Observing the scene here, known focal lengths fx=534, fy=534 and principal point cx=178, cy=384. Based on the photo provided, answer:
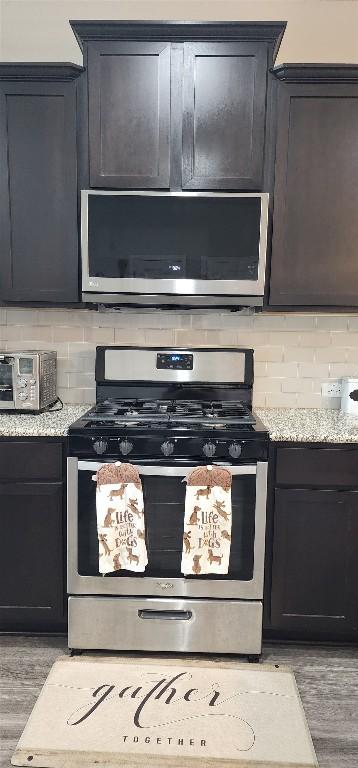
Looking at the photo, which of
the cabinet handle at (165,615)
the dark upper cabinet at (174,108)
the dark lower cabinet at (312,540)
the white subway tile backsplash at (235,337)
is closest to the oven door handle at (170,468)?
the dark lower cabinet at (312,540)

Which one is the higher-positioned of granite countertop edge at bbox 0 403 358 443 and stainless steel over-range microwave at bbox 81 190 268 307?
stainless steel over-range microwave at bbox 81 190 268 307

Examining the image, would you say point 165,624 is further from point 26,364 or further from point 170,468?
point 26,364

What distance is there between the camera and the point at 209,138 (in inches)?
97.1

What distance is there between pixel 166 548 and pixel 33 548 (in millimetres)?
611

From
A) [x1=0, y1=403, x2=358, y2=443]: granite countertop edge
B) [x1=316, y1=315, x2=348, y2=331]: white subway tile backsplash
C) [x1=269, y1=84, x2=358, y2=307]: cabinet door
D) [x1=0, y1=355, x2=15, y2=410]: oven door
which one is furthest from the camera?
[x1=316, y1=315, x2=348, y2=331]: white subway tile backsplash

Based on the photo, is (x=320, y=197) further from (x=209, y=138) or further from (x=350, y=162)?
(x=209, y=138)

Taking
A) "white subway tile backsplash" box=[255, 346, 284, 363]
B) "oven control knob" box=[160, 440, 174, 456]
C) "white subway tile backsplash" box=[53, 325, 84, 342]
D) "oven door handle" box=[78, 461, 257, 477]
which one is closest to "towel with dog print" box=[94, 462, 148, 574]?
"oven door handle" box=[78, 461, 257, 477]

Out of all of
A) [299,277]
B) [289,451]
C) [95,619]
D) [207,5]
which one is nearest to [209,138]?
[299,277]

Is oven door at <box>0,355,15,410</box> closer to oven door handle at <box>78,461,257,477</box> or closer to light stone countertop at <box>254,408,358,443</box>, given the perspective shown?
oven door handle at <box>78,461,257,477</box>

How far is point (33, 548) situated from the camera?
2.41 meters

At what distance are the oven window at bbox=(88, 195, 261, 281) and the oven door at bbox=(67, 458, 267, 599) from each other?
93 centimetres

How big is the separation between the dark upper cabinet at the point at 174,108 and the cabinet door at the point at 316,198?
13cm

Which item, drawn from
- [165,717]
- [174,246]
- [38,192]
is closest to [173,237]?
[174,246]

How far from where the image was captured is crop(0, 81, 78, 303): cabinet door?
8.20 ft
